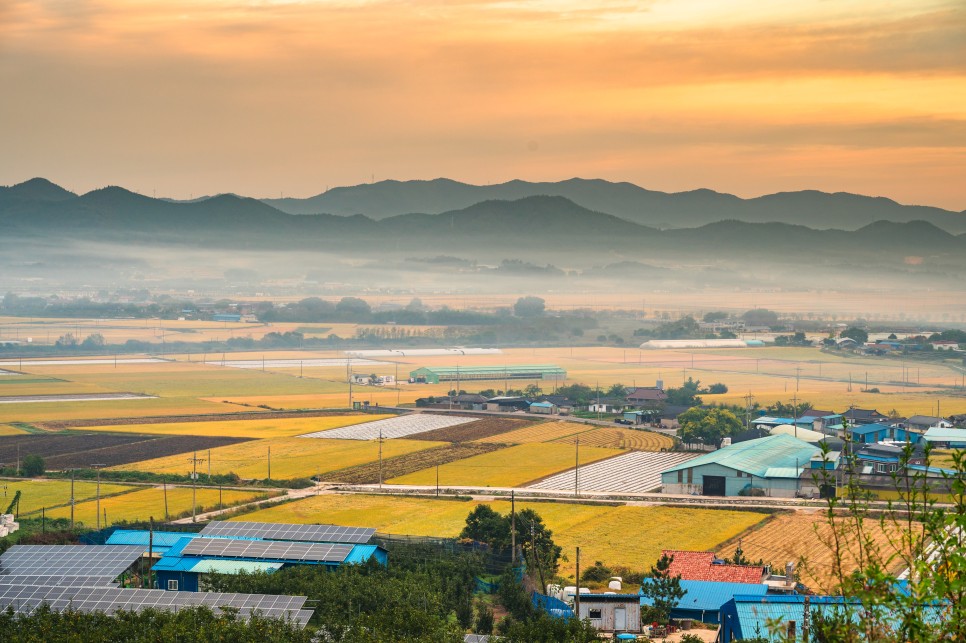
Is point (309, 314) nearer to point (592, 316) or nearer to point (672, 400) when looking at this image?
point (592, 316)

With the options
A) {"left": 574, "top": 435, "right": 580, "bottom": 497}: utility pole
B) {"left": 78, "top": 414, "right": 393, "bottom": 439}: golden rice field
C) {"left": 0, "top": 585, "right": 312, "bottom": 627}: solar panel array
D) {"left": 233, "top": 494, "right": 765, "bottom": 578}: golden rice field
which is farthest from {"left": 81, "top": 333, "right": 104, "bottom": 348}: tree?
{"left": 0, "top": 585, "right": 312, "bottom": 627}: solar panel array

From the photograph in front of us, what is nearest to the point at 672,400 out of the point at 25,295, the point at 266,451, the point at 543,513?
the point at 266,451

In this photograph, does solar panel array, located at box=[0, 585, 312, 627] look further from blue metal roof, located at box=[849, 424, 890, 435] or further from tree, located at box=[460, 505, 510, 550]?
blue metal roof, located at box=[849, 424, 890, 435]

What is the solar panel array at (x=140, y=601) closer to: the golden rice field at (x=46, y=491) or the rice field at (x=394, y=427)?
the golden rice field at (x=46, y=491)

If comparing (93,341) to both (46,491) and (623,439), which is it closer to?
(623,439)

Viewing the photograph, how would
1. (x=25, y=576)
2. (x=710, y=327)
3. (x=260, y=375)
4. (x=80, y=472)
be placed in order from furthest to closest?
1. (x=710, y=327)
2. (x=260, y=375)
3. (x=80, y=472)
4. (x=25, y=576)

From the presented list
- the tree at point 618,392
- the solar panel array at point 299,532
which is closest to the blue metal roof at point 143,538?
the solar panel array at point 299,532

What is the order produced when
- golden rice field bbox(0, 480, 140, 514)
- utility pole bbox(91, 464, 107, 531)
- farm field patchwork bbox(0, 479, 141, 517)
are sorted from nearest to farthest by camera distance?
utility pole bbox(91, 464, 107, 531) < farm field patchwork bbox(0, 479, 141, 517) < golden rice field bbox(0, 480, 140, 514)
